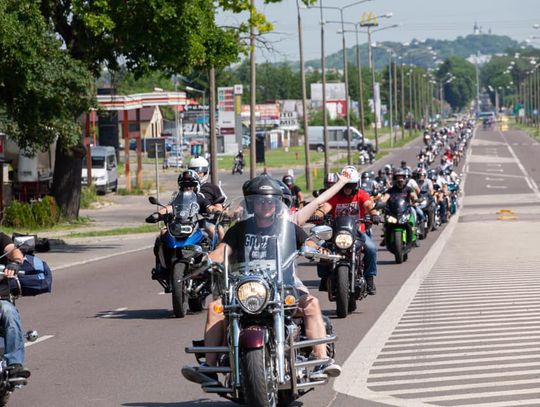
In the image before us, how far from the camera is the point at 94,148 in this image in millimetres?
69562

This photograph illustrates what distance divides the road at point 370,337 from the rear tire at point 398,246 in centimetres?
20

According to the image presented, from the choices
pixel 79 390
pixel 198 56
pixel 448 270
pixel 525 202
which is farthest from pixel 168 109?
pixel 79 390

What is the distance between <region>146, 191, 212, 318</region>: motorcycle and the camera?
16.5 metres

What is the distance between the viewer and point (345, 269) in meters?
15.9

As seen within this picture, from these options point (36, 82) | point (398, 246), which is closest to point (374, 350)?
point (398, 246)

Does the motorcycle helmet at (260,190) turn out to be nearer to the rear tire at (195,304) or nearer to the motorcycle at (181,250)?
the motorcycle at (181,250)

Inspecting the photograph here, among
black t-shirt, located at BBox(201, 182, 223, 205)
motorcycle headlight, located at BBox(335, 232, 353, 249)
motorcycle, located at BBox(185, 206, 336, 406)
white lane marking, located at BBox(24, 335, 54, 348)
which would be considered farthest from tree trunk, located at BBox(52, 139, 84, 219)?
motorcycle, located at BBox(185, 206, 336, 406)

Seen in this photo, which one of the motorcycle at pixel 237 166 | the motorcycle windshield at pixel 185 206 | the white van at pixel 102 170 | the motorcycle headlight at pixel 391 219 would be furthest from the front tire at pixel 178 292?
the motorcycle at pixel 237 166

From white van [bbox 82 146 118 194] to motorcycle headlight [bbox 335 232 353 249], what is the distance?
4994 cm

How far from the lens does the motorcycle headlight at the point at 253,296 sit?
9.02 metres

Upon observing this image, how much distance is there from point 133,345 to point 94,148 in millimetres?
56074

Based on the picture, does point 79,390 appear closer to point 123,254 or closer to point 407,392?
point 407,392

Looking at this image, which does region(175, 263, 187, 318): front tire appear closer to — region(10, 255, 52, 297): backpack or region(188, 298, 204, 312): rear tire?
region(188, 298, 204, 312): rear tire

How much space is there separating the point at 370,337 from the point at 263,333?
529 cm
